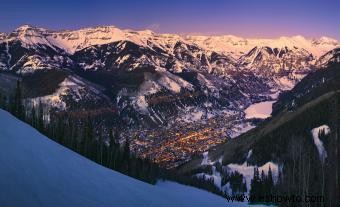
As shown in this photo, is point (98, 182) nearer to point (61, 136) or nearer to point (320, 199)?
point (320, 199)

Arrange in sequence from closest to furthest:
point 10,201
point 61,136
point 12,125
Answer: point 10,201
point 12,125
point 61,136

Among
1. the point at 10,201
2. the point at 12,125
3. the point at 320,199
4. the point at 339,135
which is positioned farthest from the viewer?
the point at 320,199

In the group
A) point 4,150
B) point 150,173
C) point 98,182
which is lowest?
point 150,173

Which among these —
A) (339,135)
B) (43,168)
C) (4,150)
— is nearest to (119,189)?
(43,168)

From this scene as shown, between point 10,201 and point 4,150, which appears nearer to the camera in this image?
point 10,201

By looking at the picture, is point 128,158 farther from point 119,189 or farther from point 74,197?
point 74,197

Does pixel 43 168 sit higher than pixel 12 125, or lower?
lower

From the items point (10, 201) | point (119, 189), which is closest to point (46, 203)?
point (10, 201)
